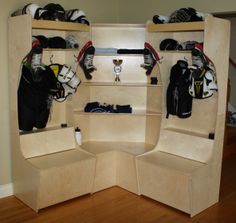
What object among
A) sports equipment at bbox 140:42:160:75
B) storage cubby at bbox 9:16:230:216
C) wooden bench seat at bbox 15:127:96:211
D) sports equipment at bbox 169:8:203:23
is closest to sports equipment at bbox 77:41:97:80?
storage cubby at bbox 9:16:230:216

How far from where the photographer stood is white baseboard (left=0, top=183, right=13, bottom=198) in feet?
11.8

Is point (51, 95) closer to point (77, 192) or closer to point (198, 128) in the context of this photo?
point (77, 192)

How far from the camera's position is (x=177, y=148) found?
12.0ft

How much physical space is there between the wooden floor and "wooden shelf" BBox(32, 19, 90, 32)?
69.6 inches

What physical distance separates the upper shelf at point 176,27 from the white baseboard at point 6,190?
2269mm

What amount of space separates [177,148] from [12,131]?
1736 mm

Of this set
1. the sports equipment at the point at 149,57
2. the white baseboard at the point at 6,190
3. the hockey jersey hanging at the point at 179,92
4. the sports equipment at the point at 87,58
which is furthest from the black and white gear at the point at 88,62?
the white baseboard at the point at 6,190

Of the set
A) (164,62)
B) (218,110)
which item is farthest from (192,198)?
(164,62)

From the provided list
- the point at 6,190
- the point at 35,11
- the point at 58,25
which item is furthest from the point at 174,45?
the point at 6,190

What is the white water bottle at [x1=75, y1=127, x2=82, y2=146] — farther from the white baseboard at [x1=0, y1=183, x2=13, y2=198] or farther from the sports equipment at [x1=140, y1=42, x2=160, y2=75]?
the sports equipment at [x1=140, y1=42, x2=160, y2=75]

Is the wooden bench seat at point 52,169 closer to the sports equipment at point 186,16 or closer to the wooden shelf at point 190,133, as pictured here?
the wooden shelf at point 190,133

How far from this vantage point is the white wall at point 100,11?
3436 mm

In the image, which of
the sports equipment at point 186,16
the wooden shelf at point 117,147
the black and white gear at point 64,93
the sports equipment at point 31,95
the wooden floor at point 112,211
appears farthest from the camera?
the wooden shelf at point 117,147

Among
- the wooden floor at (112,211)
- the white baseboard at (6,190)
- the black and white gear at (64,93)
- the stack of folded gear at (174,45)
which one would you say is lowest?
the wooden floor at (112,211)
